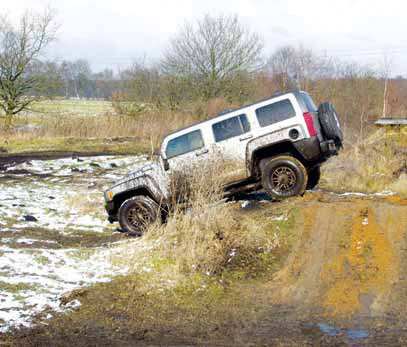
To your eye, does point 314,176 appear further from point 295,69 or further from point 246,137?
point 295,69

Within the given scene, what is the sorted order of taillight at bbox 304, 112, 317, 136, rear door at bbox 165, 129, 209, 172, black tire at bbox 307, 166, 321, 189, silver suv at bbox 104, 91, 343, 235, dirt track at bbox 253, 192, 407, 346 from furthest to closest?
black tire at bbox 307, 166, 321, 189 < rear door at bbox 165, 129, 209, 172 < silver suv at bbox 104, 91, 343, 235 < taillight at bbox 304, 112, 317, 136 < dirt track at bbox 253, 192, 407, 346

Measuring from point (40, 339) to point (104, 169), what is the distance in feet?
46.0

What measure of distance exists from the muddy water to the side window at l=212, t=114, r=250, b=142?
290cm

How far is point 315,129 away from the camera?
1022cm

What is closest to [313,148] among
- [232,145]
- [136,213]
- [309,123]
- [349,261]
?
[309,123]

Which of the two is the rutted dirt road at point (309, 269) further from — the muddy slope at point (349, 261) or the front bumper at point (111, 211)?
the front bumper at point (111, 211)

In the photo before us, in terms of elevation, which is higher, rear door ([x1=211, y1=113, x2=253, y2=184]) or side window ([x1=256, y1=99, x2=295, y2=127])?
side window ([x1=256, y1=99, x2=295, y2=127])

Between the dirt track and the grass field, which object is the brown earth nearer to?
the dirt track

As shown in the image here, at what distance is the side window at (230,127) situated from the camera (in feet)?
34.4

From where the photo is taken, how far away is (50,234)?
11.0 metres

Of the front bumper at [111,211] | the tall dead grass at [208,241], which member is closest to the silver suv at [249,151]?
the front bumper at [111,211]

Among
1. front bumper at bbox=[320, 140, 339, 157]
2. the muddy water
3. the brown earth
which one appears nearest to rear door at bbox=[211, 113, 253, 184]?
front bumper at bbox=[320, 140, 339, 157]

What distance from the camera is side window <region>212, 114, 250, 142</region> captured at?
1048 centimetres

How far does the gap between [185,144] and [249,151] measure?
4.29 ft
